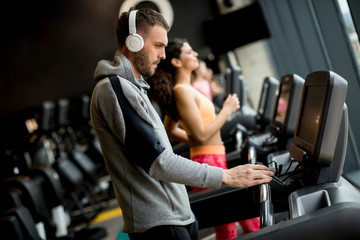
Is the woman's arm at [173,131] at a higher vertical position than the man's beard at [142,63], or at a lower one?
lower

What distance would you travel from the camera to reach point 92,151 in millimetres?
5848

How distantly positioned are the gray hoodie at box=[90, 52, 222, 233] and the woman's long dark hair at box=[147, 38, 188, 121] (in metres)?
0.87

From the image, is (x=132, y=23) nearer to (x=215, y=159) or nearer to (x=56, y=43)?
(x=215, y=159)

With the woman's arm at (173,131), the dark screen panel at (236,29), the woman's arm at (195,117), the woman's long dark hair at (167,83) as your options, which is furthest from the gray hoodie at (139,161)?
the dark screen panel at (236,29)

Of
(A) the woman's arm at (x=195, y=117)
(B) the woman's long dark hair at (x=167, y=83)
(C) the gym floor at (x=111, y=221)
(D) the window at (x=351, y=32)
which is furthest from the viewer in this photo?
(C) the gym floor at (x=111, y=221)

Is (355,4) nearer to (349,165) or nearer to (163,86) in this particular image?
(163,86)

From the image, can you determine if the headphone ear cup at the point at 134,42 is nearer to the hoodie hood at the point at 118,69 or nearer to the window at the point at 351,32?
the hoodie hood at the point at 118,69

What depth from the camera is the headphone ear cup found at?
1463mm

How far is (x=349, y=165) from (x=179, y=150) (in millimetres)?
1807

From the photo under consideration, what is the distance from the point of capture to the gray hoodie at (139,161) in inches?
54.4

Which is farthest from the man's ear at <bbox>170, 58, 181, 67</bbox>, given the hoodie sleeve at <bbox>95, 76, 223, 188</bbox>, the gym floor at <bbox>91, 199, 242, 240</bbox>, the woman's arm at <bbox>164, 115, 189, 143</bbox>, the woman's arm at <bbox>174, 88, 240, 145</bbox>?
the gym floor at <bbox>91, 199, 242, 240</bbox>

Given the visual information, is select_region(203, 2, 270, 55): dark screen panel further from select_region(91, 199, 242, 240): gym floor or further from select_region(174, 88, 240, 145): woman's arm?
select_region(174, 88, 240, 145): woman's arm

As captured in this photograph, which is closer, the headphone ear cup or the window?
the headphone ear cup

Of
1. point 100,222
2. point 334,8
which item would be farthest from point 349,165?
point 100,222
